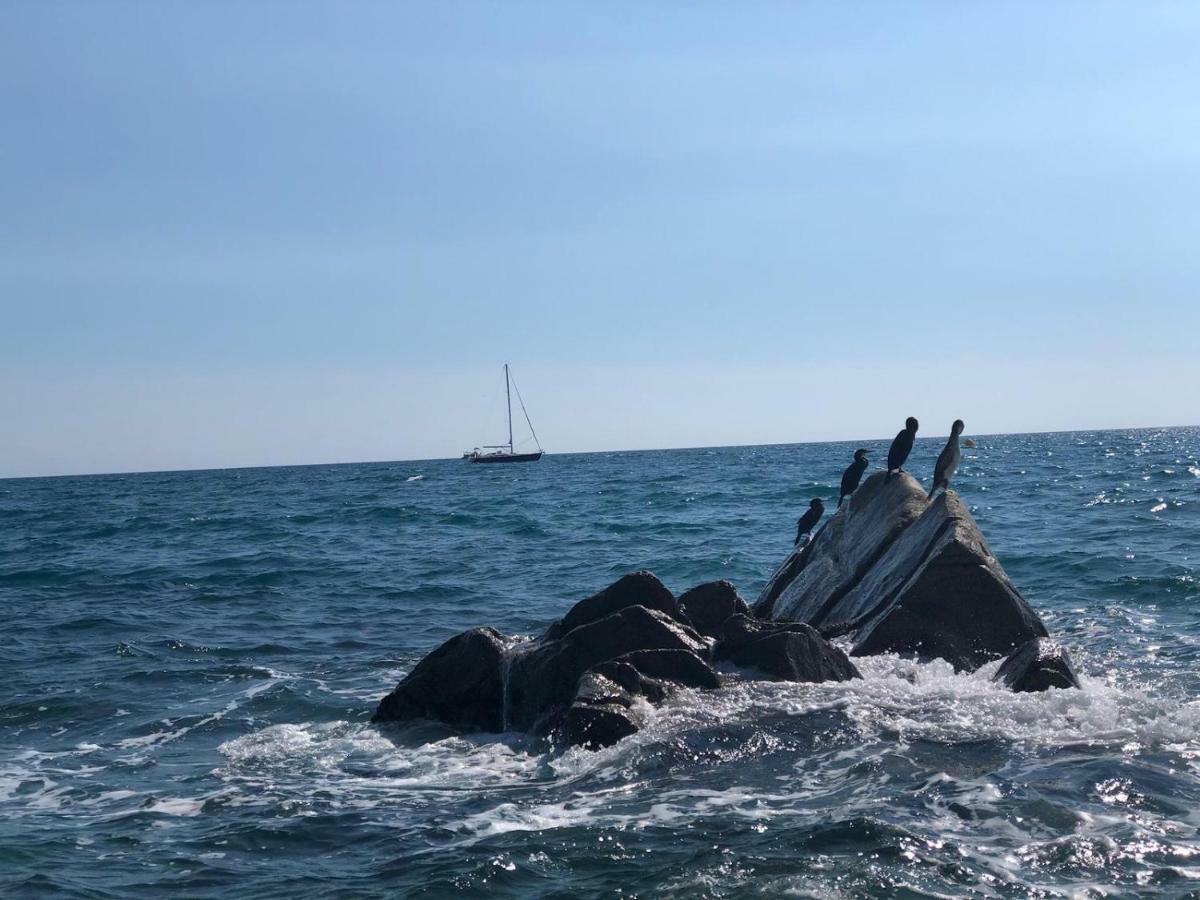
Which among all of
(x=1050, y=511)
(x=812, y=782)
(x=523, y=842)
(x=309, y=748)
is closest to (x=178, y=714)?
(x=309, y=748)

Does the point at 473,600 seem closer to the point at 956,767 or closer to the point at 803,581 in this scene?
the point at 803,581

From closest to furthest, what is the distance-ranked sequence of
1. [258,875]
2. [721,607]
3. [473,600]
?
[258,875] → [721,607] → [473,600]

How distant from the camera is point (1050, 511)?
3381cm

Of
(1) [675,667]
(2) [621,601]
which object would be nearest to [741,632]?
(1) [675,667]

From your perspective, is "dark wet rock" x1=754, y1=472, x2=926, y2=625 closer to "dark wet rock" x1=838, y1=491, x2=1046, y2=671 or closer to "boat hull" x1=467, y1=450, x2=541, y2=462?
"dark wet rock" x1=838, y1=491, x2=1046, y2=671

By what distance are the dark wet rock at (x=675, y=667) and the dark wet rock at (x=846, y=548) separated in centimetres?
397

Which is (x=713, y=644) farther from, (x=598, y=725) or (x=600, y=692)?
(x=598, y=725)

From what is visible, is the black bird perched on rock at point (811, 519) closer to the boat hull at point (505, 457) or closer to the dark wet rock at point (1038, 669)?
the dark wet rock at point (1038, 669)

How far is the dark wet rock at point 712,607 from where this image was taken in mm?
14438

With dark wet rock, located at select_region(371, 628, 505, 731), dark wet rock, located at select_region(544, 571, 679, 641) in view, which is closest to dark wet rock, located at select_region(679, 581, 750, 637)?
dark wet rock, located at select_region(544, 571, 679, 641)

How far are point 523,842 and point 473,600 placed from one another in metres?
14.0

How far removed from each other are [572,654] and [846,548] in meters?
5.49

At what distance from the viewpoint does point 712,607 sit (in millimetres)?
14516

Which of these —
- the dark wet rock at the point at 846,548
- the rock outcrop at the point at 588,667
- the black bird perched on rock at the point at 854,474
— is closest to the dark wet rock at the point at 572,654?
the rock outcrop at the point at 588,667
